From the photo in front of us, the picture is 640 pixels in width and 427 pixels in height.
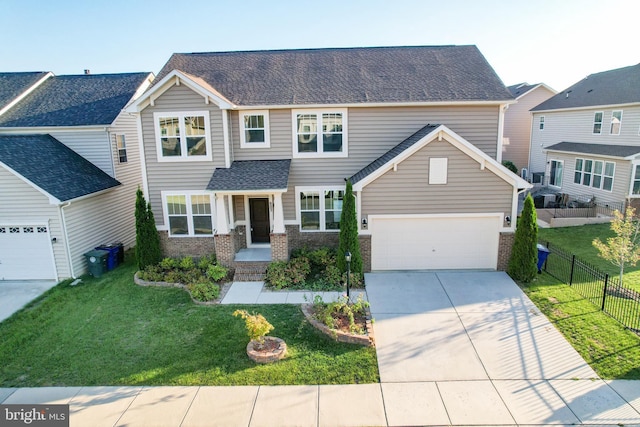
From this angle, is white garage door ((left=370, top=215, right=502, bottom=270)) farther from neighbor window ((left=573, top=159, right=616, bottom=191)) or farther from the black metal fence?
neighbor window ((left=573, top=159, right=616, bottom=191))

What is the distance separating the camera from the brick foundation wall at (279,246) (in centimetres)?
1452

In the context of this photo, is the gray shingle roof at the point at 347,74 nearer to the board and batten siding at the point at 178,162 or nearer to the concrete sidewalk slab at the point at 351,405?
the board and batten siding at the point at 178,162

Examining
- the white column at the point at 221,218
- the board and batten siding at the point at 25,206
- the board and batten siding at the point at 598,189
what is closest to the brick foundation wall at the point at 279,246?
the white column at the point at 221,218

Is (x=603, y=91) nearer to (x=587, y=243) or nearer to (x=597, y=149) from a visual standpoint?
(x=597, y=149)

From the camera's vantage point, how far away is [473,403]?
7965 millimetres

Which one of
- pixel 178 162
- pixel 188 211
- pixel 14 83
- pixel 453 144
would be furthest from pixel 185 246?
pixel 14 83

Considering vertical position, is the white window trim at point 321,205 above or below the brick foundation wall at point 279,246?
above

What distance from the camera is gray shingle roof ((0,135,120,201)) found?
46.8 ft

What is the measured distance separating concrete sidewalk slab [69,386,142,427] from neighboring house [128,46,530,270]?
22.0 ft

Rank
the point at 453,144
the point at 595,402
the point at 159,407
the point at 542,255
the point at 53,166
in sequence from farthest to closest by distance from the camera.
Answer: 1. the point at 53,166
2. the point at 542,255
3. the point at 453,144
4. the point at 159,407
5. the point at 595,402

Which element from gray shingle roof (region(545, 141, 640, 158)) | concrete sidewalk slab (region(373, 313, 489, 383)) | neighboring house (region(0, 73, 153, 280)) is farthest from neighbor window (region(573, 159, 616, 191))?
neighboring house (region(0, 73, 153, 280))

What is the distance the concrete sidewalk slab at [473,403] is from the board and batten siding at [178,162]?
1080 cm

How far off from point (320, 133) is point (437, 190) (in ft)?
15.9

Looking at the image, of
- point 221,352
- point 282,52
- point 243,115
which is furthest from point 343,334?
point 282,52
